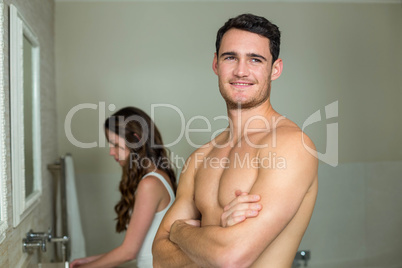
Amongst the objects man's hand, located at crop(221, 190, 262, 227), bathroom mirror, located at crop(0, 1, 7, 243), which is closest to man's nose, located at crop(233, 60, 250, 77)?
man's hand, located at crop(221, 190, 262, 227)

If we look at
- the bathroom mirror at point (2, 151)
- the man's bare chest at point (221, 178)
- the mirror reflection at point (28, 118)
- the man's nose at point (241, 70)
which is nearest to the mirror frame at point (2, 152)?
the bathroom mirror at point (2, 151)

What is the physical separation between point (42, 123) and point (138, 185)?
2.11 ft

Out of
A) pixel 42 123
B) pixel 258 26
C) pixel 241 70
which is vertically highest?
pixel 258 26

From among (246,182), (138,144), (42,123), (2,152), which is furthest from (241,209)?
(42,123)

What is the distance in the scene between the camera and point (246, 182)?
128 cm

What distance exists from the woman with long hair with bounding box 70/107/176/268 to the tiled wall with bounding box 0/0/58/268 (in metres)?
0.36

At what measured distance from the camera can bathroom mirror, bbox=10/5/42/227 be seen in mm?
1495

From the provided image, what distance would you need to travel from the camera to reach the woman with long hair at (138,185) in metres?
1.92

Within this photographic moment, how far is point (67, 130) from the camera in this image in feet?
9.53

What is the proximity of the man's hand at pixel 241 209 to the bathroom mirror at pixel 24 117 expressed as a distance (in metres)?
0.73

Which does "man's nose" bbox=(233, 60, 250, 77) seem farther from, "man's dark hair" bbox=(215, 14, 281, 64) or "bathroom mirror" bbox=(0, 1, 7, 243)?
"bathroom mirror" bbox=(0, 1, 7, 243)

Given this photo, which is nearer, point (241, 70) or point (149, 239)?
point (241, 70)

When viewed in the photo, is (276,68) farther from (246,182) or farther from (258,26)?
(246,182)

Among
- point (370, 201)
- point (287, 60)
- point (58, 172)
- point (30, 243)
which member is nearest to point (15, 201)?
point (30, 243)
